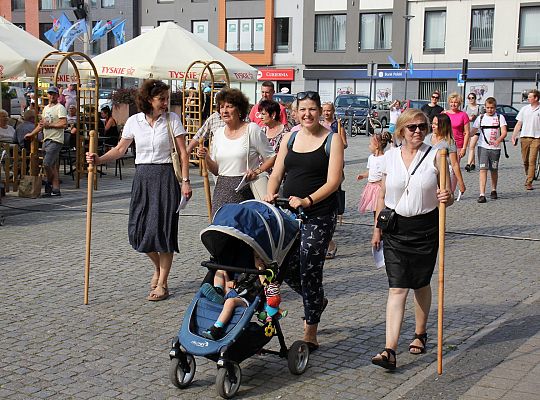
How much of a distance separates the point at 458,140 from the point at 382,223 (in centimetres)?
945

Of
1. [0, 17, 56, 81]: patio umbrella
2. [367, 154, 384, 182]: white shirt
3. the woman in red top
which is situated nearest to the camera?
[367, 154, 384, 182]: white shirt

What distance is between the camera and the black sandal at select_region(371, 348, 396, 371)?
5.60m

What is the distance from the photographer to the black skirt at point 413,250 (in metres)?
5.79

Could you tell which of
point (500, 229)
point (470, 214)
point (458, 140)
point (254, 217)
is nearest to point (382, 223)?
point (254, 217)

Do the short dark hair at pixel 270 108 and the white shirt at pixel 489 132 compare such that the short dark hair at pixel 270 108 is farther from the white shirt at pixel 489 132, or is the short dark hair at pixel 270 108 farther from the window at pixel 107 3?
the window at pixel 107 3

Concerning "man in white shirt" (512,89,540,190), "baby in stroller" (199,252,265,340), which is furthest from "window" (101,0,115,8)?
"baby in stroller" (199,252,265,340)

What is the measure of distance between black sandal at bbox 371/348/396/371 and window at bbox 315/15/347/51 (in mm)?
47628

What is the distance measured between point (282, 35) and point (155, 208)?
157ft

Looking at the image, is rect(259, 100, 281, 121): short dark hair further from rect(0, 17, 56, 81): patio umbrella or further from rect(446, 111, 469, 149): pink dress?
rect(0, 17, 56, 81): patio umbrella

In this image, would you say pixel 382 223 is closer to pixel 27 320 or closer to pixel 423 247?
pixel 423 247

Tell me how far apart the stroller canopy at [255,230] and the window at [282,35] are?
161 ft

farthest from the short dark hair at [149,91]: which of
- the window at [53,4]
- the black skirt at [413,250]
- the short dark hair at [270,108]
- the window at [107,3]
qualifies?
the window at [53,4]

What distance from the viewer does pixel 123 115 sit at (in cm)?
2500

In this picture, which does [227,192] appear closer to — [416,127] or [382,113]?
[416,127]
